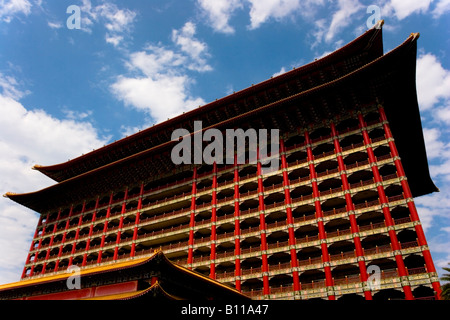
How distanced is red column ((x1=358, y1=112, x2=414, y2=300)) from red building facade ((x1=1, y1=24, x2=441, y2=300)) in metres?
0.11

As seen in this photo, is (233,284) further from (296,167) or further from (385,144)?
(385,144)

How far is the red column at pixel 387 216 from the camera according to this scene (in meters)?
27.4

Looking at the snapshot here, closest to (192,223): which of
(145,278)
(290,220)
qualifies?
(290,220)

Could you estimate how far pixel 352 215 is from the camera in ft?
107

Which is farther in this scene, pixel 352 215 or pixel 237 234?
pixel 237 234

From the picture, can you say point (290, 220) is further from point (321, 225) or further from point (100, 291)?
point (100, 291)

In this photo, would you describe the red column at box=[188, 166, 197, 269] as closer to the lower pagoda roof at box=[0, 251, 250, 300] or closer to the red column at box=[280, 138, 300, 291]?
the lower pagoda roof at box=[0, 251, 250, 300]

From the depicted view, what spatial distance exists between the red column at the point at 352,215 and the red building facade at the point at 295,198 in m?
0.11

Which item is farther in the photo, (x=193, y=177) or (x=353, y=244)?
(x=193, y=177)

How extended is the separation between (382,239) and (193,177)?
24083mm

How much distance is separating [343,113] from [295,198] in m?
11.4

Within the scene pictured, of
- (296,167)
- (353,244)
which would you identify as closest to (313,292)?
(353,244)

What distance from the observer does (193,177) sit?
1812 inches
